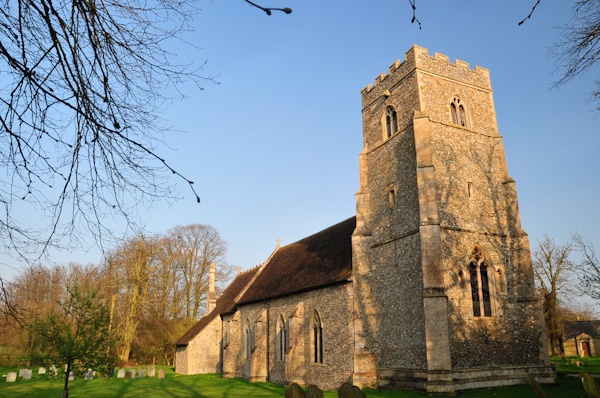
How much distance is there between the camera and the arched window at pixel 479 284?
1672 centimetres

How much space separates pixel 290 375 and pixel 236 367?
8.00 metres

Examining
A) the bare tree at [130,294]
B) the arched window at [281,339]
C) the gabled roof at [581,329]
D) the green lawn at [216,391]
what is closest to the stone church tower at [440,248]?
the green lawn at [216,391]

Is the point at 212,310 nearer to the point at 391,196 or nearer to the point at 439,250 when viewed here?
the point at 391,196

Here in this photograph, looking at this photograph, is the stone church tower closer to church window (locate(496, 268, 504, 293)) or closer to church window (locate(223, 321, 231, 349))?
church window (locate(496, 268, 504, 293))

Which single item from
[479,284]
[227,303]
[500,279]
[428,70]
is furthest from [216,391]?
[428,70]

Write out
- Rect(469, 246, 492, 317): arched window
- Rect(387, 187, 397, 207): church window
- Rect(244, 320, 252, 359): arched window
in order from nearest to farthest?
Rect(469, 246, 492, 317): arched window, Rect(387, 187, 397, 207): church window, Rect(244, 320, 252, 359): arched window

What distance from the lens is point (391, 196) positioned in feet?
62.5

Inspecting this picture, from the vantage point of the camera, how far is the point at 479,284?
17.0 metres

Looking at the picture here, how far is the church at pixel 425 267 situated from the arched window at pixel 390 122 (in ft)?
0.20

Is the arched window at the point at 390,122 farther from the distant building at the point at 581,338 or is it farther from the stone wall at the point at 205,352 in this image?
the distant building at the point at 581,338

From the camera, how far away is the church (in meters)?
15.9

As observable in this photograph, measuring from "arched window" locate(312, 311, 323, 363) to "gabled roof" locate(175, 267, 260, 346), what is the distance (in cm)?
965

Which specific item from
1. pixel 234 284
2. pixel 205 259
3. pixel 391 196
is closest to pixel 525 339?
pixel 391 196

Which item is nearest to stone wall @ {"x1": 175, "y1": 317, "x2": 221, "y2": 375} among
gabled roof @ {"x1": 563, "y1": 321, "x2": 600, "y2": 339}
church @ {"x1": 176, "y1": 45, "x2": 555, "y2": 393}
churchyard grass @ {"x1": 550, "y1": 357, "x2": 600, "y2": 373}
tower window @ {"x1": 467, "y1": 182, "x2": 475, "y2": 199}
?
church @ {"x1": 176, "y1": 45, "x2": 555, "y2": 393}
